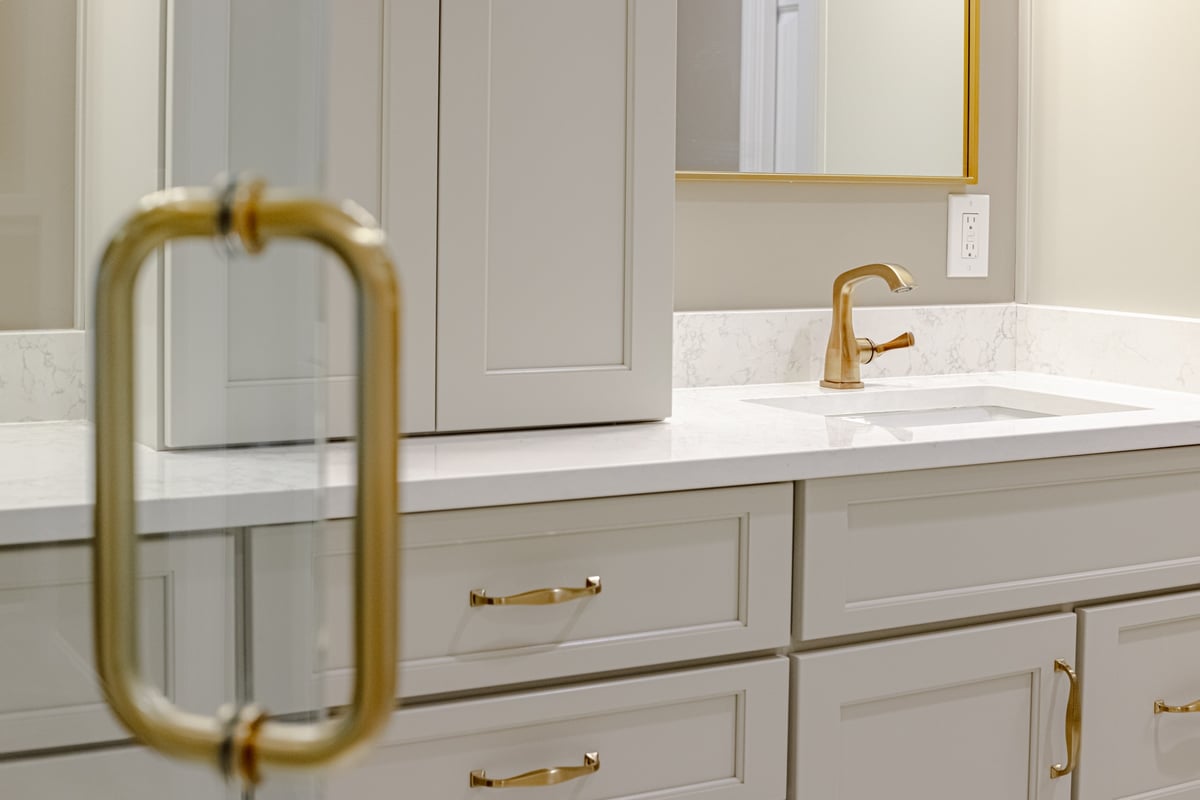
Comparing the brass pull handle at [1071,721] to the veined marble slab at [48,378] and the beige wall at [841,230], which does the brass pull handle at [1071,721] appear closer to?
the beige wall at [841,230]

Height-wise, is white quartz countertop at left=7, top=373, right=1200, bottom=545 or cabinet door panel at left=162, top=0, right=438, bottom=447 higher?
cabinet door panel at left=162, top=0, right=438, bottom=447

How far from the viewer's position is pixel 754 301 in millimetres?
2020

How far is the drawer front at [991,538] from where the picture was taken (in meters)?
1.41

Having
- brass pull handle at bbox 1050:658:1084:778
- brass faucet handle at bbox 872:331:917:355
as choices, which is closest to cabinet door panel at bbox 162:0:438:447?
brass pull handle at bbox 1050:658:1084:778

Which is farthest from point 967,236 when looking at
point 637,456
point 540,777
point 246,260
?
point 246,260

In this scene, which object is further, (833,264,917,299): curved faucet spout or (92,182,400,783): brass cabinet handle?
(833,264,917,299): curved faucet spout

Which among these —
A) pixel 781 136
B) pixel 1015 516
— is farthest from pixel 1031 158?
pixel 1015 516

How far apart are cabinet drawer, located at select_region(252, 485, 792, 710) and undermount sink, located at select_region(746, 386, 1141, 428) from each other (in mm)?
502

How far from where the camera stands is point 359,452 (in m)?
0.43

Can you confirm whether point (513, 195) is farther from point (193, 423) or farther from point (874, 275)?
point (193, 423)

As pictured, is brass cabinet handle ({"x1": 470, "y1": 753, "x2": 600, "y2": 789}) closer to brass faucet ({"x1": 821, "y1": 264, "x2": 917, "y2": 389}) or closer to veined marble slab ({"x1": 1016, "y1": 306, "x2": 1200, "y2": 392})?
brass faucet ({"x1": 821, "y1": 264, "x2": 917, "y2": 389})

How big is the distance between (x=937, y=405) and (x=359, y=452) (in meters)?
1.67

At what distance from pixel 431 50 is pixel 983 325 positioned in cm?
118

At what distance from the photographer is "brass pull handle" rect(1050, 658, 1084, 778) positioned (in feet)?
5.13
